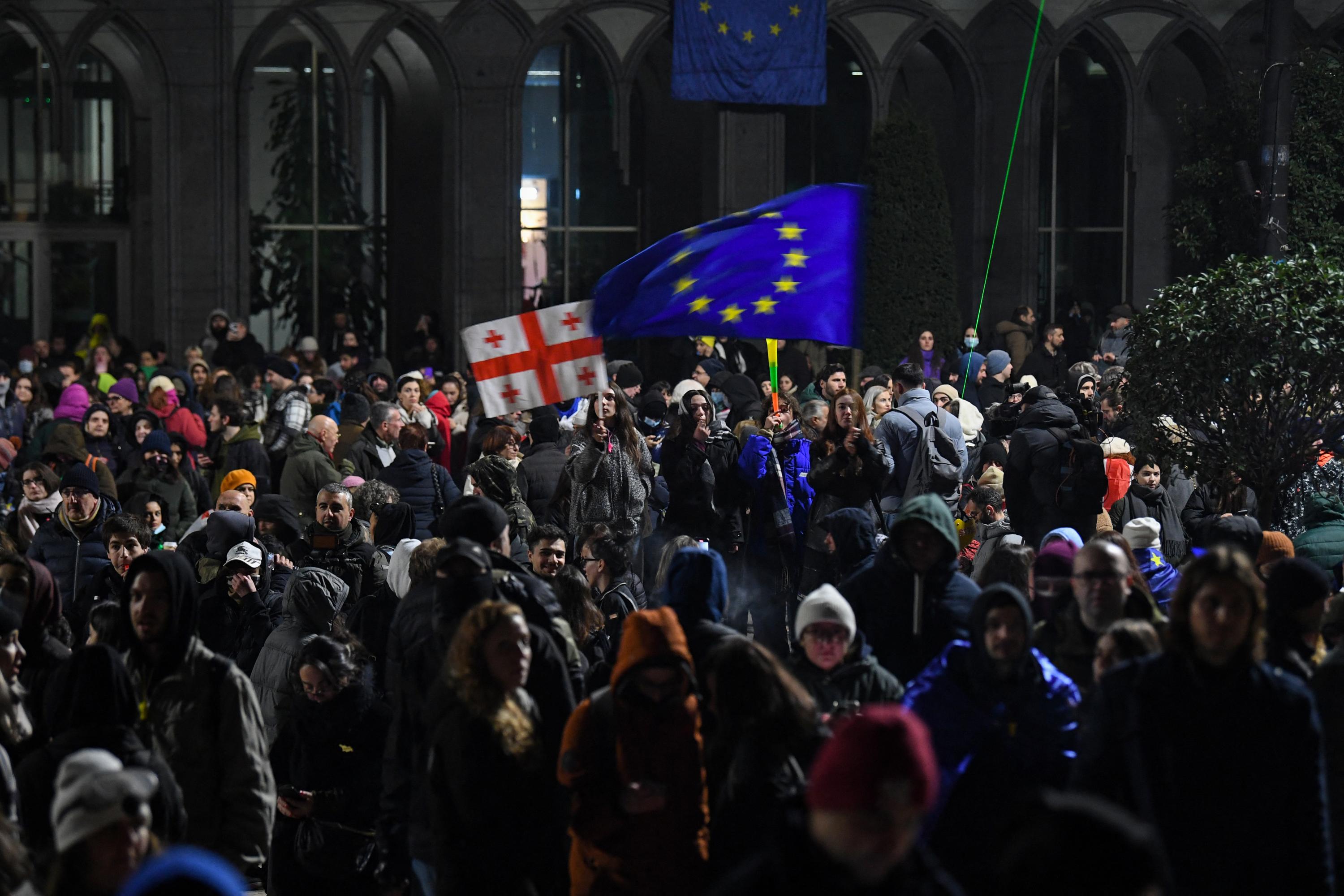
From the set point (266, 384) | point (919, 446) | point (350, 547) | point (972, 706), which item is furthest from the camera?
point (266, 384)

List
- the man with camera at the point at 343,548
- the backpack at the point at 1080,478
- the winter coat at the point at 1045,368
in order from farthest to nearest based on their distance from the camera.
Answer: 1. the winter coat at the point at 1045,368
2. the backpack at the point at 1080,478
3. the man with camera at the point at 343,548

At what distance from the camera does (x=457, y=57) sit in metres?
22.8

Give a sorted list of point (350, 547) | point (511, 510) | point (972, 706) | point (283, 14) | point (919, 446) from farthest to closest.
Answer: point (283, 14)
point (919, 446)
point (511, 510)
point (350, 547)
point (972, 706)

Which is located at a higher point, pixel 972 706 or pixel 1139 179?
pixel 1139 179

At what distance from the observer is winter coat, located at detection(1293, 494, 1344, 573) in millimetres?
9055

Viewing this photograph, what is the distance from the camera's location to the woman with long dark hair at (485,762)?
5.26 meters

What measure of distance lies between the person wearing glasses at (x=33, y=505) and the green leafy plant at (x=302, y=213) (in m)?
13.6

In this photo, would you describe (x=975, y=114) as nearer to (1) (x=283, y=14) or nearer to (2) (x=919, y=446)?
(1) (x=283, y=14)

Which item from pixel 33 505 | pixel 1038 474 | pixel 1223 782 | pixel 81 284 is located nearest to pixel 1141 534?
pixel 1038 474

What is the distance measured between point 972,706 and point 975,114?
63.1ft

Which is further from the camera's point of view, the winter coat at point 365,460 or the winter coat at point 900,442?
the winter coat at point 365,460

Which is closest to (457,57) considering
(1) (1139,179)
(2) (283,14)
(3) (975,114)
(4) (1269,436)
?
(2) (283,14)

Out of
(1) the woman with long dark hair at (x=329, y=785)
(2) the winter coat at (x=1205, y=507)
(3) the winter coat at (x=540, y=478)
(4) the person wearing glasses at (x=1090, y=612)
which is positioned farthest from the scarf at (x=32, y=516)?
(4) the person wearing glasses at (x=1090, y=612)

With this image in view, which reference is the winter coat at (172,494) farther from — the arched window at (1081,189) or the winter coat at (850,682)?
the arched window at (1081,189)
